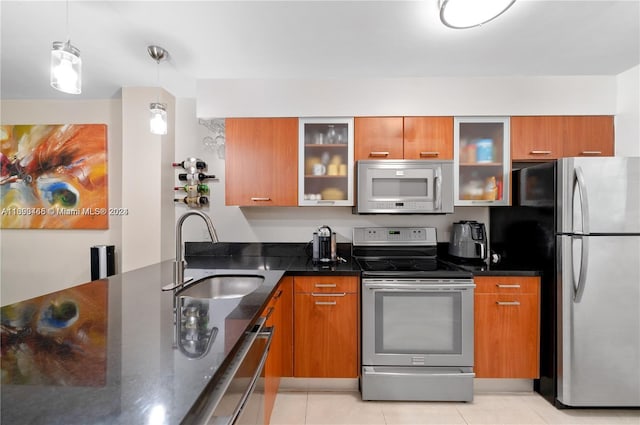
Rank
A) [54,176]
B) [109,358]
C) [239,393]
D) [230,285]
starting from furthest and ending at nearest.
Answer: [54,176] → [230,285] → [239,393] → [109,358]

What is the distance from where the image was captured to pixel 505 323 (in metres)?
1.99

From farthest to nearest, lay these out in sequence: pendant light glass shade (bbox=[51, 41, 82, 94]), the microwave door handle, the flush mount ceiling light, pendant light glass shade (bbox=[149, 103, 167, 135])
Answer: the microwave door handle < pendant light glass shade (bbox=[149, 103, 167, 135]) < the flush mount ceiling light < pendant light glass shade (bbox=[51, 41, 82, 94])

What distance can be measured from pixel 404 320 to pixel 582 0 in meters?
2.03

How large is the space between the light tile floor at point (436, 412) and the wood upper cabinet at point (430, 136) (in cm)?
176

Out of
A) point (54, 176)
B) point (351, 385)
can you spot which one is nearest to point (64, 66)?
point (54, 176)

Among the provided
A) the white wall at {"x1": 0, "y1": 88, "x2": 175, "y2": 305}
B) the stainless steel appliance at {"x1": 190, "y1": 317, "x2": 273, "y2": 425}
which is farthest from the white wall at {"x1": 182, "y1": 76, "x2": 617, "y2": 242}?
the stainless steel appliance at {"x1": 190, "y1": 317, "x2": 273, "y2": 425}

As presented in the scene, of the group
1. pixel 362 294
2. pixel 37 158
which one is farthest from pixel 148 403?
pixel 37 158

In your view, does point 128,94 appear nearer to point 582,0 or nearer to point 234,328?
point 234,328

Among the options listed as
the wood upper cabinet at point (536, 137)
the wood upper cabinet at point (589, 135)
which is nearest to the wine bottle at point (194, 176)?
the wood upper cabinet at point (536, 137)

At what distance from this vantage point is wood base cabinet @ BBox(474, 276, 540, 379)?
1985 millimetres

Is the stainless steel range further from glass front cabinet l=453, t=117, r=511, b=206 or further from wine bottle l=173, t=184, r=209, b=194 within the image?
wine bottle l=173, t=184, r=209, b=194

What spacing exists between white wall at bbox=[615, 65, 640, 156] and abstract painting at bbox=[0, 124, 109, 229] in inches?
172

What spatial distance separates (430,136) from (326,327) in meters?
1.64

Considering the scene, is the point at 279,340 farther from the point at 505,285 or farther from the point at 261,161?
the point at 505,285
